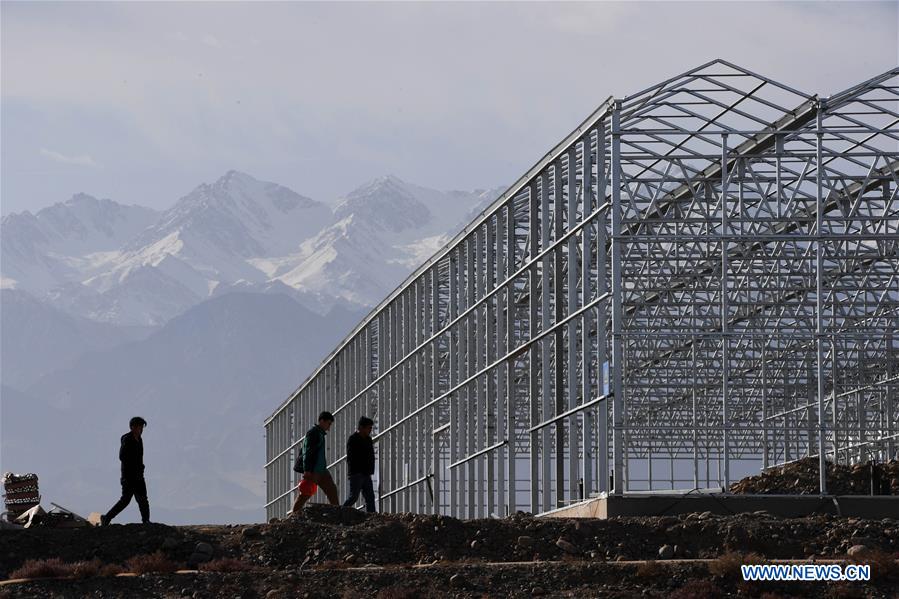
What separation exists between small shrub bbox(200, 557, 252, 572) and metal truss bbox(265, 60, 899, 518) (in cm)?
779

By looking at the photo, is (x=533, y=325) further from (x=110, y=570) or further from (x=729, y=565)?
(x=729, y=565)

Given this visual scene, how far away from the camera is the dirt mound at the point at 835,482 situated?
114 ft

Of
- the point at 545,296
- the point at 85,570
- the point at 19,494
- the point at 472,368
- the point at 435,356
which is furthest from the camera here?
the point at 435,356

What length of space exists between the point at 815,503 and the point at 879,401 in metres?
26.9

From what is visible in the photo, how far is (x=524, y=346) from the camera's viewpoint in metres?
36.2

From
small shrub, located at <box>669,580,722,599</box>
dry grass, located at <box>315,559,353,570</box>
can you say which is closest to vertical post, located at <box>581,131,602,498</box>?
dry grass, located at <box>315,559,353,570</box>

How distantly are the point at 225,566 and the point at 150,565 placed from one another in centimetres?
98

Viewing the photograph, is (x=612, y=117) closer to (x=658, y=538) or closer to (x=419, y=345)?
(x=658, y=538)

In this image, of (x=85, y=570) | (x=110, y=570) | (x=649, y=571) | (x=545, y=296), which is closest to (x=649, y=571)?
(x=649, y=571)

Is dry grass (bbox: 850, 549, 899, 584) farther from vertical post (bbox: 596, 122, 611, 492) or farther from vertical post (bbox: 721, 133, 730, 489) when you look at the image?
vertical post (bbox: 596, 122, 611, 492)

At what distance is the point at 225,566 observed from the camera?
23.5 meters

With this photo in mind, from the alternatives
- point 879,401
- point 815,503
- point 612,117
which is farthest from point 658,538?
point 879,401

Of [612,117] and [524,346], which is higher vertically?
[612,117]

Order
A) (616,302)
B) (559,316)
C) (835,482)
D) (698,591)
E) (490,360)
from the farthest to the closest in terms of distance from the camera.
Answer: (490,360) → (835,482) → (559,316) → (616,302) → (698,591)
